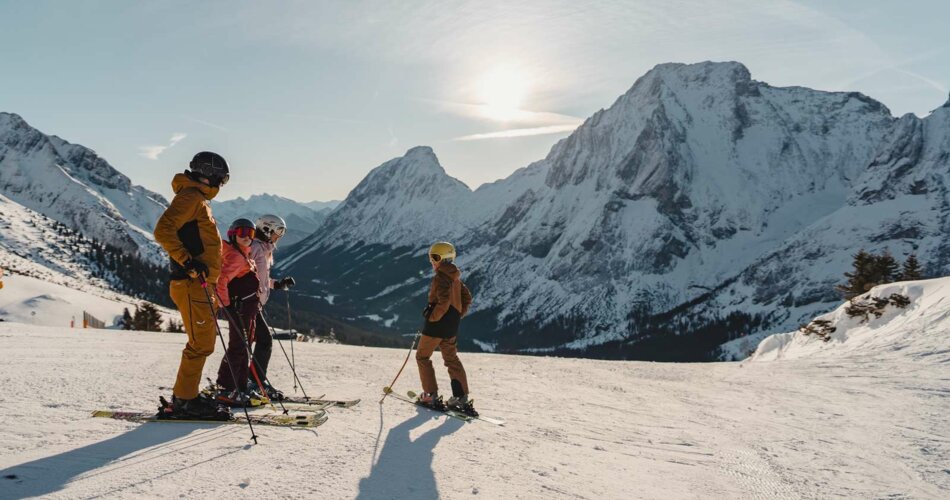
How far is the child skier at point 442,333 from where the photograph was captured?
31.0 ft

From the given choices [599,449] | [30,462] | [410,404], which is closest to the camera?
[30,462]

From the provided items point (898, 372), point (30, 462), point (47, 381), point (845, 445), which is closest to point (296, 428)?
point (30, 462)

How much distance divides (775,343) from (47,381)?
94.3 feet

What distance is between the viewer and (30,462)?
480 centimetres

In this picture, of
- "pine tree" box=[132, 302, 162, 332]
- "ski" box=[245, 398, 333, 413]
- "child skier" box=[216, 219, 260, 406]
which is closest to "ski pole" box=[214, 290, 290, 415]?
"child skier" box=[216, 219, 260, 406]

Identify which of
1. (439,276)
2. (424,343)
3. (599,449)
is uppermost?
(439,276)

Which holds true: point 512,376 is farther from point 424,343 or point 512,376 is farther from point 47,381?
point 47,381

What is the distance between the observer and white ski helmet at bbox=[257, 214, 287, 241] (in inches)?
381

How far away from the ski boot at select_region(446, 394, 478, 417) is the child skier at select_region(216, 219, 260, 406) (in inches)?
126

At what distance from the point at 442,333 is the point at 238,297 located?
330cm

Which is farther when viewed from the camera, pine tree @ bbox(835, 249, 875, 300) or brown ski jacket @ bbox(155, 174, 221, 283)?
pine tree @ bbox(835, 249, 875, 300)

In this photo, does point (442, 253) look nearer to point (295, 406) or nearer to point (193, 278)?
point (295, 406)

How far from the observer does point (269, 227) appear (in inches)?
384

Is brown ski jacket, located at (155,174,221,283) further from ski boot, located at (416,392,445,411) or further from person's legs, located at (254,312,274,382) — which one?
ski boot, located at (416,392,445,411)
